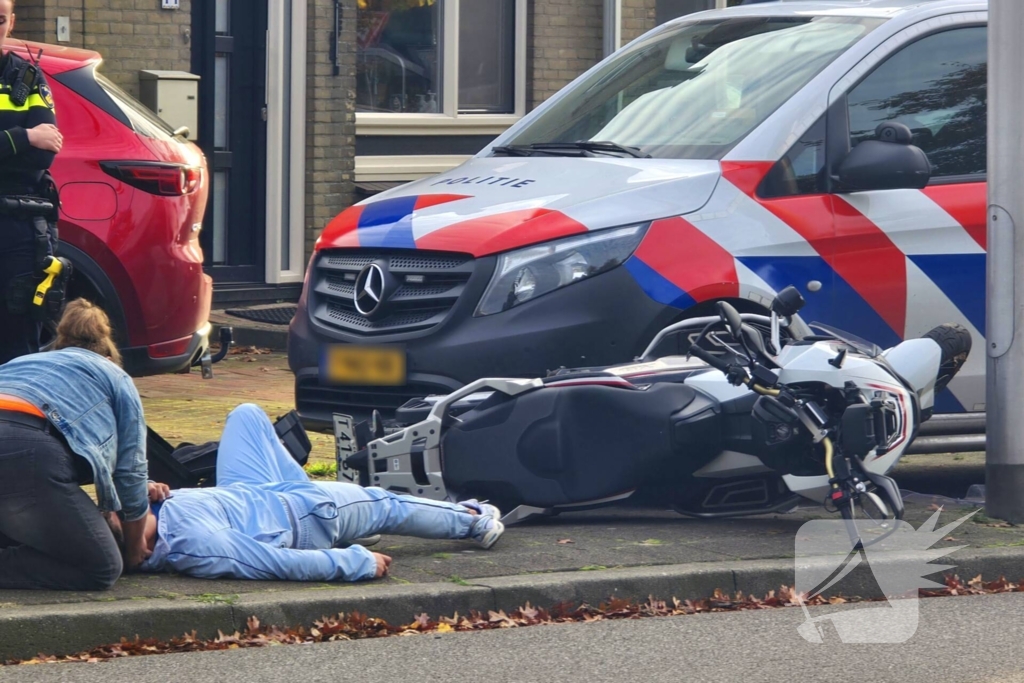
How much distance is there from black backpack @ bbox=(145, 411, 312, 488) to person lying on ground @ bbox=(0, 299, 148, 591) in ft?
2.75

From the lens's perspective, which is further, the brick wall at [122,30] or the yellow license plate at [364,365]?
the brick wall at [122,30]

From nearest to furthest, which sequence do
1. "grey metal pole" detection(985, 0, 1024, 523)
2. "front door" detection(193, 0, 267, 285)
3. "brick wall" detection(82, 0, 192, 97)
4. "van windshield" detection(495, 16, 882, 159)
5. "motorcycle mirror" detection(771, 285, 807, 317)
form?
1. "motorcycle mirror" detection(771, 285, 807, 317)
2. "grey metal pole" detection(985, 0, 1024, 523)
3. "van windshield" detection(495, 16, 882, 159)
4. "brick wall" detection(82, 0, 192, 97)
5. "front door" detection(193, 0, 267, 285)

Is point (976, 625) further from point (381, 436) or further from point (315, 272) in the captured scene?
point (315, 272)

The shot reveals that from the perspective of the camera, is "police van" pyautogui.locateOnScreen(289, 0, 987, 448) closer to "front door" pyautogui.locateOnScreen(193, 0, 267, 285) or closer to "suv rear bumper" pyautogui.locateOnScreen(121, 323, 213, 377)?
"suv rear bumper" pyautogui.locateOnScreen(121, 323, 213, 377)

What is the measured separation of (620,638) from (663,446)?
114 cm

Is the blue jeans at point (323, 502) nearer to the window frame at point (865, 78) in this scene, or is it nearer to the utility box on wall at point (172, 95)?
the window frame at point (865, 78)

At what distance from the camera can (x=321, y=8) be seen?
14.3m

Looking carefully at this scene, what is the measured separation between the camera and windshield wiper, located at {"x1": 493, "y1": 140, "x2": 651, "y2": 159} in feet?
24.6

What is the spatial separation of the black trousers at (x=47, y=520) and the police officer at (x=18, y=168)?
1.59 metres

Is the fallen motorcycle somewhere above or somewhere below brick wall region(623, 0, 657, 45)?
below

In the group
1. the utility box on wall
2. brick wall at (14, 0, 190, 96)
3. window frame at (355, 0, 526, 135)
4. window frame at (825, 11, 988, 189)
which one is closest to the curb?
window frame at (825, 11, 988, 189)

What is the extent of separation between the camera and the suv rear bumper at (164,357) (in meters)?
8.49

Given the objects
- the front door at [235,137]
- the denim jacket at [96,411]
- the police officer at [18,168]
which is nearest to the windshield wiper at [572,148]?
the police officer at [18,168]

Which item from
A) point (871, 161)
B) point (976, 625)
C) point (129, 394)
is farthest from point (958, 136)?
point (129, 394)
